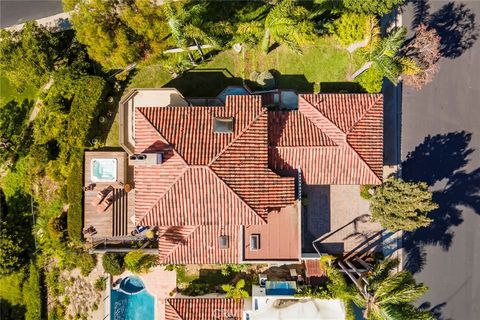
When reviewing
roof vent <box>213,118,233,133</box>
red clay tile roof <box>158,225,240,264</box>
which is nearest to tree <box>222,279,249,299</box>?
red clay tile roof <box>158,225,240,264</box>

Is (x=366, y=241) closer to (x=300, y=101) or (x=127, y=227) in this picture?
(x=300, y=101)

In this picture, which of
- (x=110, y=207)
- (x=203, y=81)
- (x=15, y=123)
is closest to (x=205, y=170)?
(x=203, y=81)

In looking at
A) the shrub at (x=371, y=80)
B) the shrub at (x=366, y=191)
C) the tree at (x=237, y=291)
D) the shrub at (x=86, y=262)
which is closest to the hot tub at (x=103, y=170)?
the shrub at (x=86, y=262)

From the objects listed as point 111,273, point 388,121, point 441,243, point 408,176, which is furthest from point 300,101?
point 111,273

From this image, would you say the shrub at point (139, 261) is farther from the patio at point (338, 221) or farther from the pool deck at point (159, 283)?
the patio at point (338, 221)

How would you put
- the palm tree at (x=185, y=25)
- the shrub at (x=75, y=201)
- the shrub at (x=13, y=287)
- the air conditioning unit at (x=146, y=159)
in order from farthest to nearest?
1. the shrub at (x=13, y=287)
2. the shrub at (x=75, y=201)
3. the palm tree at (x=185, y=25)
4. the air conditioning unit at (x=146, y=159)

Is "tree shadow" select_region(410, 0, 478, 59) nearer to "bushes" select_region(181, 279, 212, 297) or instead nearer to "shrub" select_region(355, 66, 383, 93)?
"shrub" select_region(355, 66, 383, 93)

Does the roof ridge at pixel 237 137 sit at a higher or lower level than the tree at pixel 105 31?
lower

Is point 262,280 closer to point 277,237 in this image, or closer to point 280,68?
point 277,237
